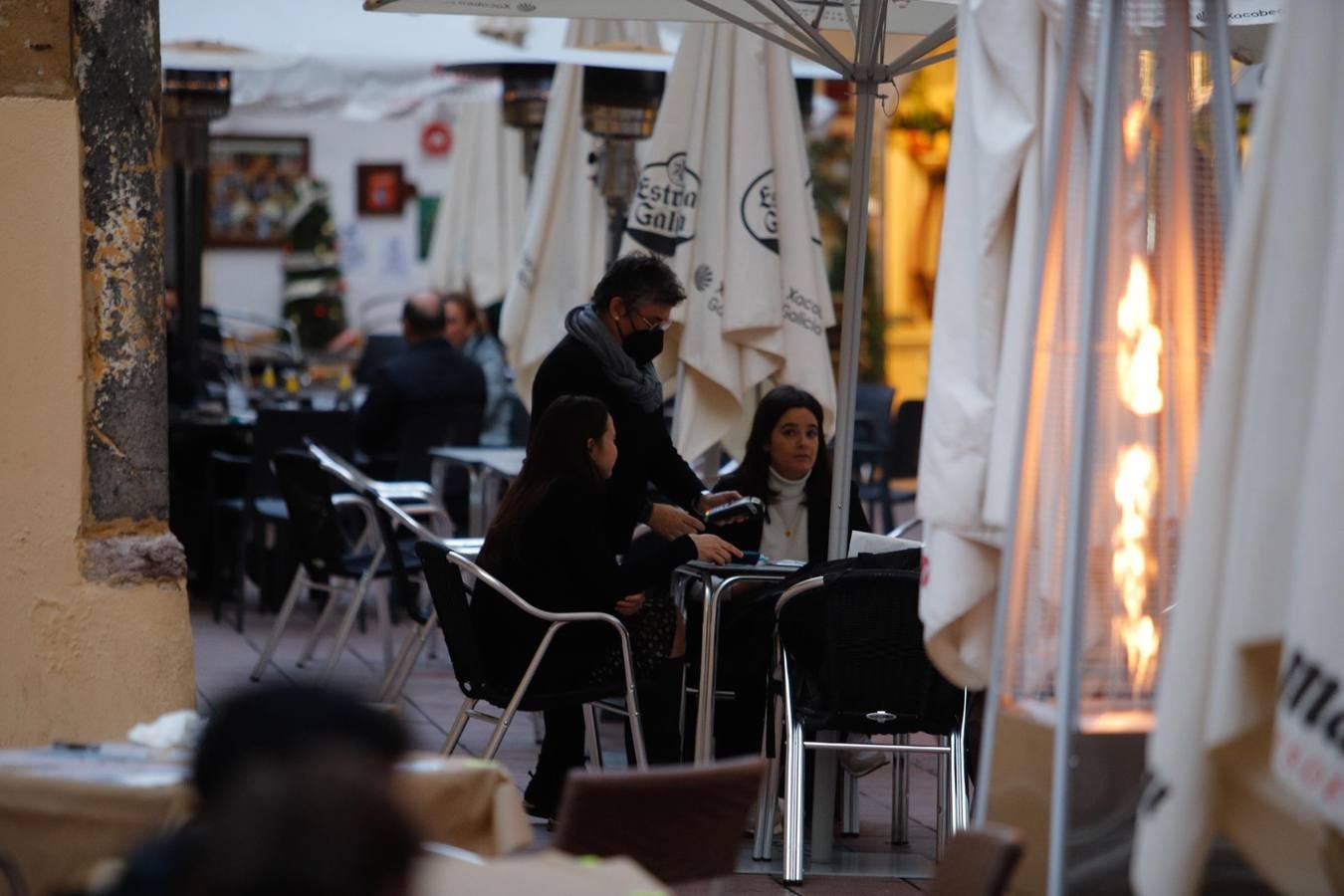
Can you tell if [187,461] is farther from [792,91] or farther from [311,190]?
[311,190]

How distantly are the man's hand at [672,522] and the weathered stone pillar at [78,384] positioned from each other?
1629mm

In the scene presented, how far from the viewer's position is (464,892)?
8.11 ft

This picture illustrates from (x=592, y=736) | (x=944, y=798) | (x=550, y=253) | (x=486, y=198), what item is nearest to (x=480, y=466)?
(x=550, y=253)

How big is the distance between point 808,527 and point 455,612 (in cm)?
140

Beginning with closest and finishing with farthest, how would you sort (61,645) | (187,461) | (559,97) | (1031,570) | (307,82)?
(1031,570) → (61,645) → (559,97) → (187,461) → (307,82)

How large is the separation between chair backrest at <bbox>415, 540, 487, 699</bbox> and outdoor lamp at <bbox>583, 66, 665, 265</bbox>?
313 cm

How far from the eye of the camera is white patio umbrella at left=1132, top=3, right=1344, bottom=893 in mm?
2424

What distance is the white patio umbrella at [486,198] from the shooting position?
501 inches

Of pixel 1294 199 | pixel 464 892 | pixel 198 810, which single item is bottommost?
pixel 464 892

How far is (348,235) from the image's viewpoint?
19.0 m

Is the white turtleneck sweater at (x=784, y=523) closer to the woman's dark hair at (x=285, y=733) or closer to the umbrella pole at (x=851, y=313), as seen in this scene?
the umbrella pole at (x=851, y=313)

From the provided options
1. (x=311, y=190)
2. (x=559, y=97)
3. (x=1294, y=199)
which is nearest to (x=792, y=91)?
(x=559, y=97)

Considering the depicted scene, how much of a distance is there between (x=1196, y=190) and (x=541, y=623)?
7.89 ft

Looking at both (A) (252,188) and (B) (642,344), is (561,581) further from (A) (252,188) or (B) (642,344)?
(A) (252,188)
